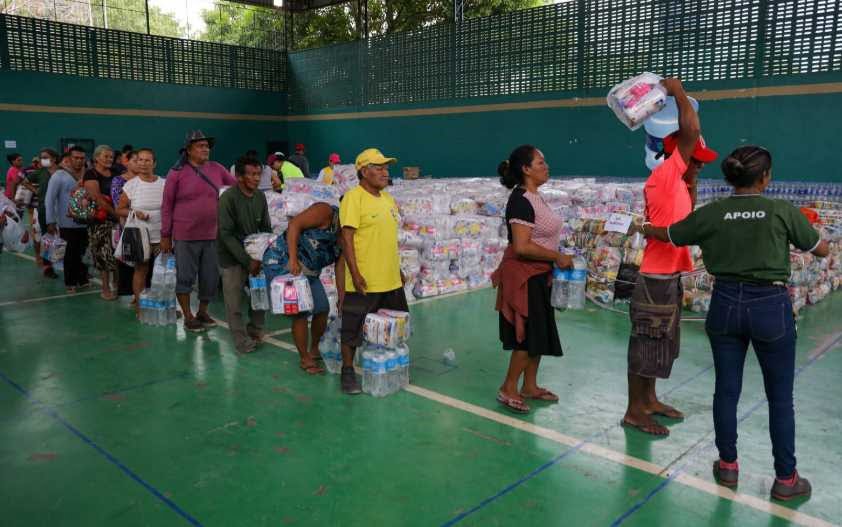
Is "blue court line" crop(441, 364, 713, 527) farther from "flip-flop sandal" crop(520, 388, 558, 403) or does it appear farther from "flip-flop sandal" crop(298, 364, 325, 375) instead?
"flip-flop sandal" crop(298, 364, 325, 375)

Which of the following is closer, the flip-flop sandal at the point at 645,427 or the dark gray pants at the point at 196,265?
the flip-flop sandal at the point at 645,427

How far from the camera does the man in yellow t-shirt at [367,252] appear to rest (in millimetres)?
4234

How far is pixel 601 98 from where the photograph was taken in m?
15.6

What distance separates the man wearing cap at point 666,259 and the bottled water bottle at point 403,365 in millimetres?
1547

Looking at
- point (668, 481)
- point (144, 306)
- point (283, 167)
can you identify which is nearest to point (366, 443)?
point (668, 481)

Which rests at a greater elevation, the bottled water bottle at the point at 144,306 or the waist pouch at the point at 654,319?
the waist pouch at the point at 654,319

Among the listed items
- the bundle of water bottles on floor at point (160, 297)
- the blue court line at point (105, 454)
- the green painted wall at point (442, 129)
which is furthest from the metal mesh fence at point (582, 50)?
the blue court line at point (105, 454)

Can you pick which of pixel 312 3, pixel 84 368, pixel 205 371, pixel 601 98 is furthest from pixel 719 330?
pixel 312 3

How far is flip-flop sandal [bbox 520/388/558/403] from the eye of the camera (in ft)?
14.5

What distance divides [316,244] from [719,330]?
273 cm

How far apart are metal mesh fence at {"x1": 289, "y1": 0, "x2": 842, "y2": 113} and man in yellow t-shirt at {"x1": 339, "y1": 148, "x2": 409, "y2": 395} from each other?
37.8 ft

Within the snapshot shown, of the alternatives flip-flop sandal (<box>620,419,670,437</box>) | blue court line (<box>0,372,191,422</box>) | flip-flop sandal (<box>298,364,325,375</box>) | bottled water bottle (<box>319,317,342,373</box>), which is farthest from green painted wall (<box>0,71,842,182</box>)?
blue court line (<box>0,372,191,422</box>)

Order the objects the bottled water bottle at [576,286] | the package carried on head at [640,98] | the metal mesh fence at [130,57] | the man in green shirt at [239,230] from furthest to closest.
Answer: the metal mesh fence at [130,57] < the man in green shirt at [239,230] < the bottled water bottle at [576,286] < the package carried on head at [640,98]

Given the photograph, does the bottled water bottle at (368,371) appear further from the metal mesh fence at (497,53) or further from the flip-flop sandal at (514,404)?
the metal mesh fence at (497,53)
